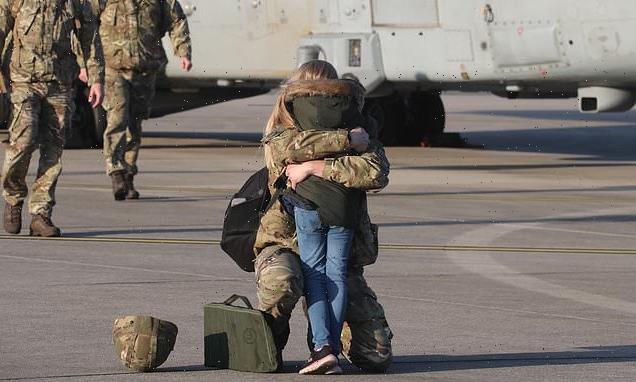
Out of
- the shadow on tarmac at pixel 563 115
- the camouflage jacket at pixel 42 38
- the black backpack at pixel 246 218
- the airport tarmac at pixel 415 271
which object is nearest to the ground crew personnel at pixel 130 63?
the airport tarmac at pixel 415 271

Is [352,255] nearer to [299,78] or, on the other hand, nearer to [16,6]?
[299,78]

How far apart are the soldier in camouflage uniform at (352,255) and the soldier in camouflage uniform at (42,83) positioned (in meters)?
4.98

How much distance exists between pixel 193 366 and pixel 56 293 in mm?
2361

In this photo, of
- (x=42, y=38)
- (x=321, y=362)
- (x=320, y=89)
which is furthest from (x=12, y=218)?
(x=321, y=362)

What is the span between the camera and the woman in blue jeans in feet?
24.7

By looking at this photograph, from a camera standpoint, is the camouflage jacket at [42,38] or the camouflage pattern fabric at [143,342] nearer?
the camouflage pattern fabric at [143,342]

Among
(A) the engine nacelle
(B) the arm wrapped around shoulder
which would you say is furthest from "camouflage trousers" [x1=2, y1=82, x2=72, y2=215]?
(A) the engine nacelle

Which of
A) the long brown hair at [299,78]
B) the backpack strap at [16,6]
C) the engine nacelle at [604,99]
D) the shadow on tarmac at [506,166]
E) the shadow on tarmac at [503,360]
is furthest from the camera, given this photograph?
the shadow on tarmac at [506,166]

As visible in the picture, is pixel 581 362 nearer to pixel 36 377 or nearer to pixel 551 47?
pixel 36 377

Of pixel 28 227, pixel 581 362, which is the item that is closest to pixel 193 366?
pixel 581 362

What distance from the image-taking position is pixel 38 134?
41.3 ft

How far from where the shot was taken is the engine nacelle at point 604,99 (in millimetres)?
19188

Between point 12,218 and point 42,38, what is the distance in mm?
1324

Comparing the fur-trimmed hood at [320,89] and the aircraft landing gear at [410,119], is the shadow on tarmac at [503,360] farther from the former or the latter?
the aircraft landing gear at [410,119]
